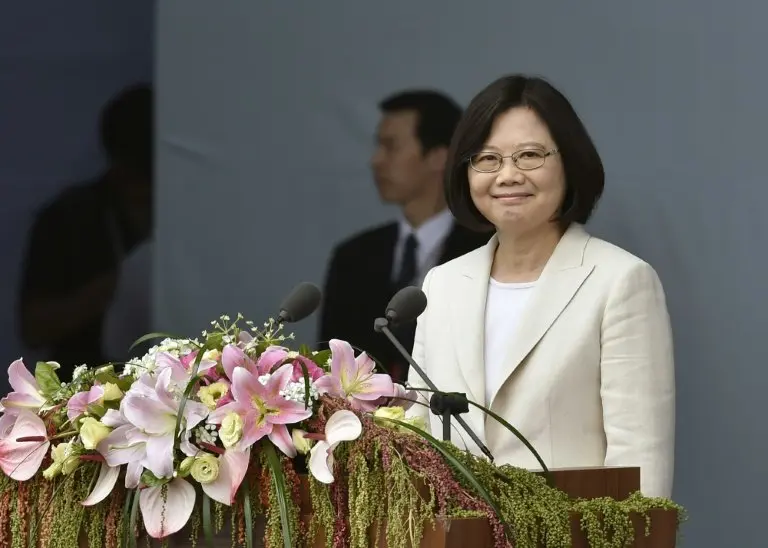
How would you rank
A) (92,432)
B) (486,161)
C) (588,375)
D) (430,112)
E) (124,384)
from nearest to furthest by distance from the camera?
(92,432)
(124,384)
(588,375)
(486,161)
(430,112)

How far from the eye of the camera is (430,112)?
411 centimetres

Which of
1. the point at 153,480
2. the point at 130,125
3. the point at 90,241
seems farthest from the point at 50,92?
the point at 153,480

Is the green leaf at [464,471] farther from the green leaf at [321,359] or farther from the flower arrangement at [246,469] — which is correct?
the green leaf at [321,359]

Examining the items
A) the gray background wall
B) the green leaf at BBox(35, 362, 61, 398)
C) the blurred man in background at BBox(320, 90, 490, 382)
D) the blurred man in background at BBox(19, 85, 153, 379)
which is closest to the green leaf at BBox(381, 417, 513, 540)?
the green leaf at BBox(35, 362, 61, 398)

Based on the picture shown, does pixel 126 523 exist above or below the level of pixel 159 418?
below

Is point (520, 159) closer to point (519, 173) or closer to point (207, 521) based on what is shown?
point (519, 173)

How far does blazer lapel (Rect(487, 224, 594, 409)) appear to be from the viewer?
2.97m

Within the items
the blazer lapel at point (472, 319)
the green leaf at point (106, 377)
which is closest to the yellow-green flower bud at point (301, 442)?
the green leaf at point (106, 377)

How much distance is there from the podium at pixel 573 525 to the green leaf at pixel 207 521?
0.13 feet

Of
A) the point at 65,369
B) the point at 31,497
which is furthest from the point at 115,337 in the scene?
the point at 31,497

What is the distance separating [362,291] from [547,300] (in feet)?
4.30

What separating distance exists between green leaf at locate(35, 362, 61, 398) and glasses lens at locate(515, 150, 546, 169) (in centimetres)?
124

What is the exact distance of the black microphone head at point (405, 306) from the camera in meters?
2.26

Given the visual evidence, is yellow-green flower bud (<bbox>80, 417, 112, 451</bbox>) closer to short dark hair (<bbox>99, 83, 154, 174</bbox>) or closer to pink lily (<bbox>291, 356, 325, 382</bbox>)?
pink lily (<bbox>291, 356, 325, 382</bbox>)
